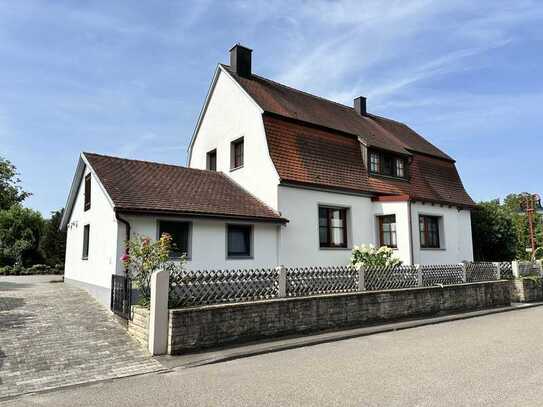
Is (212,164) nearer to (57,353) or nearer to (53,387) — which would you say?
(57,353)

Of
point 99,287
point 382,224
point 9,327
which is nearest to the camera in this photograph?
point 9,327

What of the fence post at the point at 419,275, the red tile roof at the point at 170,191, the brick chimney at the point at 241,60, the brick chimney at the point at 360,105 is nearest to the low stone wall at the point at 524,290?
the fence post at the point at 419,275

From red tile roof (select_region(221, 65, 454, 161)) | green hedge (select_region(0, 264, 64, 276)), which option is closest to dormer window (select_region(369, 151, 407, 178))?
red tile roof (select_region(221, 65, 454, 161))

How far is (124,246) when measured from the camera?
1107 cm

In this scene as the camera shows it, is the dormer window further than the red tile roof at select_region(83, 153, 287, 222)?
Yes

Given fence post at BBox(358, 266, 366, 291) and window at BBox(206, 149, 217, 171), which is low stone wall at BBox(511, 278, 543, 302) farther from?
window at BBox(206, 149, 217, 171)

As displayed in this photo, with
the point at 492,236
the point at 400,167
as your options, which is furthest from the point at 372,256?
the point at 492,236

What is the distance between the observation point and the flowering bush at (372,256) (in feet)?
45.9

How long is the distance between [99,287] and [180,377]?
671 cm

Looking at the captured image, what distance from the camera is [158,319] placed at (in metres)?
7.60

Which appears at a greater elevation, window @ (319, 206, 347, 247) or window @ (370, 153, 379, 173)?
window @ (370, 153, 379, 173)

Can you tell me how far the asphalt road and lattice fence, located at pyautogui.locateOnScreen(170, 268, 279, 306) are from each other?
159 cm

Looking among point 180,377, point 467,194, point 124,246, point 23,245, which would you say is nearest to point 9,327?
point 124,246

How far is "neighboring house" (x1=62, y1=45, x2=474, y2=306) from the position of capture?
487 inches
